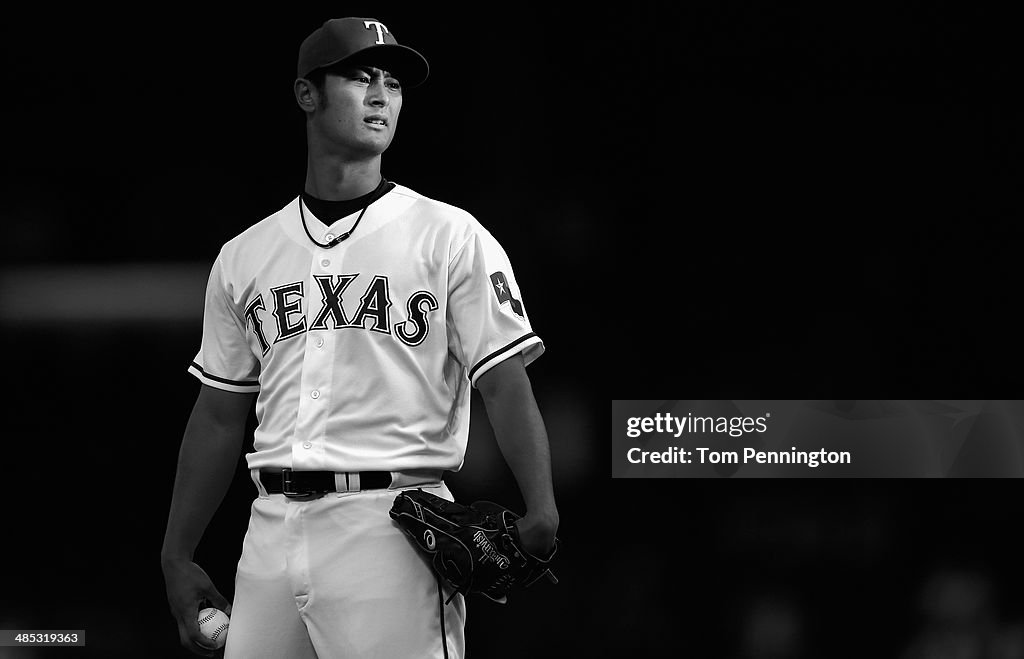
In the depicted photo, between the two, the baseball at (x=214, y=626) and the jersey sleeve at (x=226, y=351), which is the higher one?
the jersey sleeve at (x=226, y=351)

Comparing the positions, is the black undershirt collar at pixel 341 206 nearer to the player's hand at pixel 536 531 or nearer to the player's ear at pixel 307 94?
the player's ear at pixel 307 94

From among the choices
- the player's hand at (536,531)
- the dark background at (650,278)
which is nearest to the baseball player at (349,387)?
the player's hand at (536,531)

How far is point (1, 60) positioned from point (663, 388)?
2.22m

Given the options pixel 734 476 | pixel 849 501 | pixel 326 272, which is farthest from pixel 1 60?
pixel 849 501

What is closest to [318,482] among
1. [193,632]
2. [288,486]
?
[288,486]

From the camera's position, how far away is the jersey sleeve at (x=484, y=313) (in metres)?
1.76

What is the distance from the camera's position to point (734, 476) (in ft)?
10.2

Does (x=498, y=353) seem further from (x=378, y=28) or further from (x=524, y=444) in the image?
(x=378, y=28)

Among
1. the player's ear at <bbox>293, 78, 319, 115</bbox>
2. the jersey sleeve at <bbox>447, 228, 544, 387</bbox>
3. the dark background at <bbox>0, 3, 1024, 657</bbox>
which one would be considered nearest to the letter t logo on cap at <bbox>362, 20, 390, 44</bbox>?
the player's ear at <bbox>293, 78, 319, 115</bbox>

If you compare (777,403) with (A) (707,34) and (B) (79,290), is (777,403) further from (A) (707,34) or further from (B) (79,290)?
(B) (79,290)

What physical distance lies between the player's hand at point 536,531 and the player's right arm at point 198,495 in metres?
0.60

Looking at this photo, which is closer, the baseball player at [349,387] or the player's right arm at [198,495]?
the baseball player at [349,387]

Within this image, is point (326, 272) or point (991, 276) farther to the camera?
point (991, 276)

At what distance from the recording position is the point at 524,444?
170 cm
